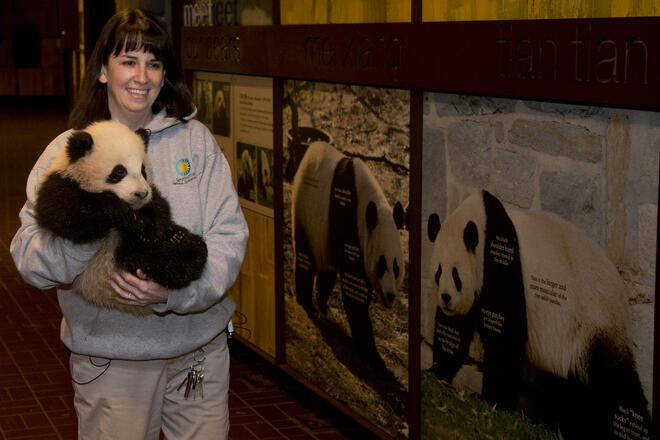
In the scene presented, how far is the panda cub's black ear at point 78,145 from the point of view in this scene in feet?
8.62

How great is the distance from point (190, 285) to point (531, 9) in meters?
1.59

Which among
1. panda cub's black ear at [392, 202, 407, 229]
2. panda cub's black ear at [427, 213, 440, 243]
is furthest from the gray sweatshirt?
panda cub's black ear at [392, 202, 407, 229]

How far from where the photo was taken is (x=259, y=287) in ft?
19.2

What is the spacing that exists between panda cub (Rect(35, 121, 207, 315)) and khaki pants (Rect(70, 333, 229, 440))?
0.98ft

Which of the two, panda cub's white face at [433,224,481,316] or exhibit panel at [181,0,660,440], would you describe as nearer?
exhibit panel at [181,0,660,440]

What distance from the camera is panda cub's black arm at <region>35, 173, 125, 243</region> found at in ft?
8.63

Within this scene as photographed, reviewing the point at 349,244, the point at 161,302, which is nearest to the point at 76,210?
the point at 161,302

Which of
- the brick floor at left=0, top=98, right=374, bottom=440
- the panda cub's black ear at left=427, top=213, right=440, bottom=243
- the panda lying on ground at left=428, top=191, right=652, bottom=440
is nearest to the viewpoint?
the panda lying on ground at left=428, top=191, right=652, bottom=440

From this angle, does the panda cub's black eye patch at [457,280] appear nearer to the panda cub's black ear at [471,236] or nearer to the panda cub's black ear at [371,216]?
the panda cub's black ear at [471,236]

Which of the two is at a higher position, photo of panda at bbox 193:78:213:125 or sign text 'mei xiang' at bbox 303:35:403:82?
sign text 'mei xiang' at bbox 303:35:403:82

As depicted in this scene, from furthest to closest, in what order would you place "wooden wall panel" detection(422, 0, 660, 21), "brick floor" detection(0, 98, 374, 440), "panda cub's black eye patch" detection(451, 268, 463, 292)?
"brick floor" detection(0, 98, 374, 440)
"panda cub's black eye patch" detection(451, 268, 463, 292)
"wooden wall panel" detection(422, 0, 660, 21)

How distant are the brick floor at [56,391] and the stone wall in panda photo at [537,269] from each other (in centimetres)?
108

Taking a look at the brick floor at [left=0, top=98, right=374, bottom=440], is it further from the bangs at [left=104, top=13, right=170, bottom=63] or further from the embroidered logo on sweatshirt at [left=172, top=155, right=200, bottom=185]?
the bangs at [left=104, top=13, right=170, bottom=63]

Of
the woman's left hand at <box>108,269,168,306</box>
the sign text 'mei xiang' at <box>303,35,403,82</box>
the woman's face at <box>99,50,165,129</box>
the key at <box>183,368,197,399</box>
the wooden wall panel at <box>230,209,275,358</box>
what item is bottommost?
the wooden wall panel at <box>230,209,275,358</box>
